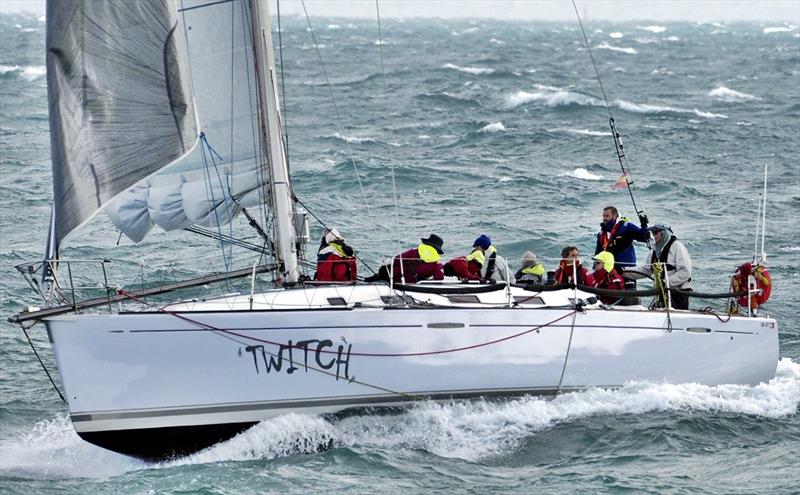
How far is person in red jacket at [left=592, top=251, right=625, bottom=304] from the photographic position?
15.2 meters

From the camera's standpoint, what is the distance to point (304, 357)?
13.7 metres

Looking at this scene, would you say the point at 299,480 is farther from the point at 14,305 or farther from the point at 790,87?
the point at 790,87

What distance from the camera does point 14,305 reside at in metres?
19.8

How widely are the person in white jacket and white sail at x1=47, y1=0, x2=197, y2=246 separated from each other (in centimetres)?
633

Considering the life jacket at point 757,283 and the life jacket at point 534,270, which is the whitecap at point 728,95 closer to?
the life jacket at point 757,283

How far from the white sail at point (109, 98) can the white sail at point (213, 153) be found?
1875 mm

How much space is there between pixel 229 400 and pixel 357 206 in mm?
14601

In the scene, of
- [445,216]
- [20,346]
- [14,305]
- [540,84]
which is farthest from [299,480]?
[540,84]

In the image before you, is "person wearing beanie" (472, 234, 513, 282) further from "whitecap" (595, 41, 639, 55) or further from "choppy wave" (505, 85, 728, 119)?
"whitecap" (595, 41, 639, 55)

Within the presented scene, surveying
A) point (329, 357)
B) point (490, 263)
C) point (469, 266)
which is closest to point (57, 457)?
point (329, 357)

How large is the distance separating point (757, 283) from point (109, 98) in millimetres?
8297

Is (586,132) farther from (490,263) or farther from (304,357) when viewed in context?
(304,357)

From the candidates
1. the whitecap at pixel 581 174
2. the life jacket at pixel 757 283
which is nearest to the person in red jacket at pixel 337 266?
the life jacket at pixel 757 283

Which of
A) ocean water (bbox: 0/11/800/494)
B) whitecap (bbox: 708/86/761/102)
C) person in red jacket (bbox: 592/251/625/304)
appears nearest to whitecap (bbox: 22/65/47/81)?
ocean water (bbox: 0/11/800/494)
